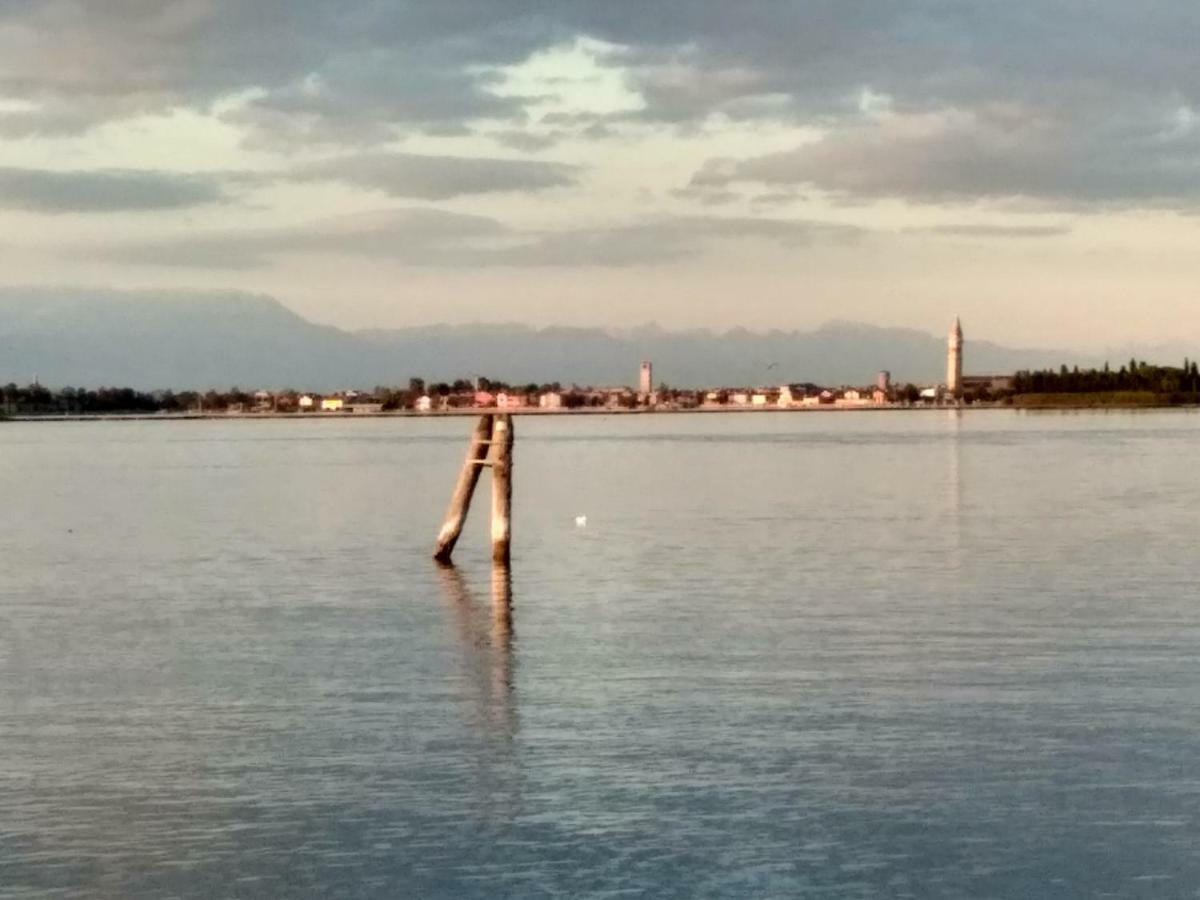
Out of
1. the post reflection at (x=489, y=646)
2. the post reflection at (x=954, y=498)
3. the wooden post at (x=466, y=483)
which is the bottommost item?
the post reflection at (x=954, y=498)

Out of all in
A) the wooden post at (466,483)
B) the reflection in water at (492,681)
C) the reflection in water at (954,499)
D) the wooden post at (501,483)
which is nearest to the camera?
the reflection in water at (492,681)

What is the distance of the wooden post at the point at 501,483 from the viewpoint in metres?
30.4

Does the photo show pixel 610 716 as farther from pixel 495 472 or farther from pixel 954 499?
pixel 954 499

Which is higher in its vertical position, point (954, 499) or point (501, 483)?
point (501, 483)

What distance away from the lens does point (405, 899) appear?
37.6 feet

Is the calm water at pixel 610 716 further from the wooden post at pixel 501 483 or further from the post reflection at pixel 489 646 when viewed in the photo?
the wooden post at pixel 501 483

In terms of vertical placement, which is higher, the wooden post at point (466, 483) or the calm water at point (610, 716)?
the wooden post at point (466, 483)

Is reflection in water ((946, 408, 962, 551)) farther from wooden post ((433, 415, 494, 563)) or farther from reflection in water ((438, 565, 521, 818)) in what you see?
reflection in water ((438, 565, 521, 818))

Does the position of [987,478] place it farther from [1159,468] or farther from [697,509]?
[697,509]

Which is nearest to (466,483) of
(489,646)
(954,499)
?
(489,646)

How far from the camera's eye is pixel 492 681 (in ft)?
62.9

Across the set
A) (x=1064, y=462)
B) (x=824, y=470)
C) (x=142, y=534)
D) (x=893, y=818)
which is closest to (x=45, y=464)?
(x=824, y=470)

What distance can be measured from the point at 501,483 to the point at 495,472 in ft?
0.82

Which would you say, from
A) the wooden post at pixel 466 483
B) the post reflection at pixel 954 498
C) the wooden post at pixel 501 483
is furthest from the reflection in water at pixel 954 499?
the wooden post at pixel 466 483
